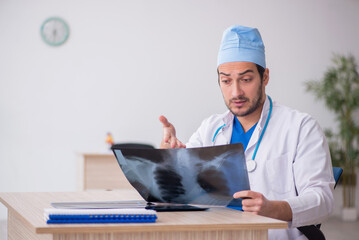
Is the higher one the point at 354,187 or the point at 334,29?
the point at 334,29

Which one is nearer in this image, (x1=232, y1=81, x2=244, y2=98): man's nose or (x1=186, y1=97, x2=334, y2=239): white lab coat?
(x1=186, y1=97, x2=334, y2=239): white lab coat

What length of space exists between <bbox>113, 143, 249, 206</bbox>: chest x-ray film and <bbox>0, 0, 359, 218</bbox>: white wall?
4.47 metres

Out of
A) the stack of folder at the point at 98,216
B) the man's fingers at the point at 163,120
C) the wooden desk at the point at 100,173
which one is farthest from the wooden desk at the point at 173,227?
the wooden desk at the point at 100,173

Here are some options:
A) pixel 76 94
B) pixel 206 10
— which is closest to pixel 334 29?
pixel 206 10

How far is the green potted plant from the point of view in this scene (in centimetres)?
616

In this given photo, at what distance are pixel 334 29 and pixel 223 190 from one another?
574cm

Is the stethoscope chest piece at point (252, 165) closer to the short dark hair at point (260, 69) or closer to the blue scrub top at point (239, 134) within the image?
the blue scrub top at point (239, 134)

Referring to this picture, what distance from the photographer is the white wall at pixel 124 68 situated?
5754 mm

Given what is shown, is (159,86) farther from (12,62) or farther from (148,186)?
(148,186)

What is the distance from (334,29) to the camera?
661cm

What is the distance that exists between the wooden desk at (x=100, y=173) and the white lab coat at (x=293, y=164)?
2945 millimetres

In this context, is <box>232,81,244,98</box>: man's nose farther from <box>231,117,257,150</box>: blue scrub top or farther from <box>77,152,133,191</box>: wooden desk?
<box>77,152,133,191</box>: wooden desk

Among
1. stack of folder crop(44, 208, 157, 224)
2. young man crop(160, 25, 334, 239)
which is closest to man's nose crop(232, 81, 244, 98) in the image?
young man crop(160, 25, 334, 239)

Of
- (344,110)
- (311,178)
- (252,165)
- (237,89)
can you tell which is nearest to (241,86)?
(237,89)
